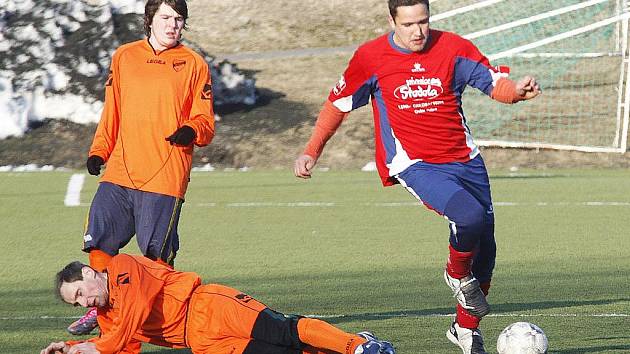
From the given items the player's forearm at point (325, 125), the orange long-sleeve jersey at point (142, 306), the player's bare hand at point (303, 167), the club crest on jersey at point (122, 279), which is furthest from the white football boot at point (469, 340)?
the club crest on jersey at point (122, 279)

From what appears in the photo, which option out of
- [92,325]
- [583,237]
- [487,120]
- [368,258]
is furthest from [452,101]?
[487,120]

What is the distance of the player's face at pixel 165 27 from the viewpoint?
7.88m

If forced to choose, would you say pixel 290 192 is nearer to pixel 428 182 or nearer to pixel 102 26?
pixel 102 26

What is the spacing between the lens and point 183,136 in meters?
7.63

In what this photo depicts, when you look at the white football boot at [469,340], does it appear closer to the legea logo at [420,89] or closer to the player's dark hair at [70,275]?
the legea logo at [420,89]

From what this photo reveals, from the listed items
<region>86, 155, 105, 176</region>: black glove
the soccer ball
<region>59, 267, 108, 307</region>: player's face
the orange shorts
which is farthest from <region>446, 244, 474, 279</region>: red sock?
<region>86, 155, 105, 176</region>: black glove

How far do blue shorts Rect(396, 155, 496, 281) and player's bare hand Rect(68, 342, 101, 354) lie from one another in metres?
1.95

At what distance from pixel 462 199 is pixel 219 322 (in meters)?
1.45

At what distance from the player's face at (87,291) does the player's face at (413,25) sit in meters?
2.15

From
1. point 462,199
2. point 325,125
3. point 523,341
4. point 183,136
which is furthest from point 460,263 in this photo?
point 183,136

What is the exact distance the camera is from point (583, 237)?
12883 millimetres

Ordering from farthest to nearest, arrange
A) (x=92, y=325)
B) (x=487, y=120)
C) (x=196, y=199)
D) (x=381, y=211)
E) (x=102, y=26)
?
(x=102, y=26)
(x=487, y=120)
(x=196, y=199)
(x=381, y=211)
(x=92, y=325)

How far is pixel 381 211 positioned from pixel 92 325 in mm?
7064

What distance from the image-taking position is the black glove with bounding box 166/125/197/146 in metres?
7.62
